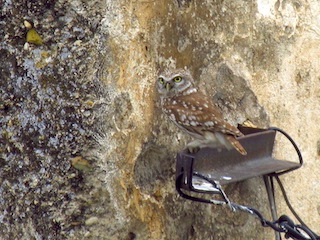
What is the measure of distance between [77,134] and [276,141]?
0.91 m

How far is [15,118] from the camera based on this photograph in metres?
2.68

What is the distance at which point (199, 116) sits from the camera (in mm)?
2908

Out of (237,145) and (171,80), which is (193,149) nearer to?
(237,145)

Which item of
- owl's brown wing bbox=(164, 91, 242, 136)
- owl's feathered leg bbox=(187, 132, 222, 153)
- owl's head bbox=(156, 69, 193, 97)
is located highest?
owl's head bbox=(156, 69, 193, 97)

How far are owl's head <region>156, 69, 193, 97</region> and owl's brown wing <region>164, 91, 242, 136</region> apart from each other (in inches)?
1.9

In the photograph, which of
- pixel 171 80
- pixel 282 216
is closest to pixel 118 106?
pixel 171 80

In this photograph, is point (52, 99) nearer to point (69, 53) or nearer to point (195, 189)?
point (69, 53)

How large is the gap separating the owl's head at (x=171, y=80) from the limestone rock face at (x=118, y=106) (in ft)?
0.12

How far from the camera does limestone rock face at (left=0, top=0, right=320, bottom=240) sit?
2607 mm

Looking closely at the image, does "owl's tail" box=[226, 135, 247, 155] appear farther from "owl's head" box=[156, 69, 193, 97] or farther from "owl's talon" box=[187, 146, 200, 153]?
"owl's head" box=[156, 69, 193, 97]

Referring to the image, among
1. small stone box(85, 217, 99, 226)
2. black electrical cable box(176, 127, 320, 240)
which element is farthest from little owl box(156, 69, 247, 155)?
small stone box(85, 217, 99, 226)

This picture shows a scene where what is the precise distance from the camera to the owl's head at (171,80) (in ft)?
9.22

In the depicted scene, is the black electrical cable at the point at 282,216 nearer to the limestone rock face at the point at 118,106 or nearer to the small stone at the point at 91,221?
the limestone rock face at the point at 118,106

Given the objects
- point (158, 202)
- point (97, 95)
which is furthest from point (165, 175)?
point (97, 95)
